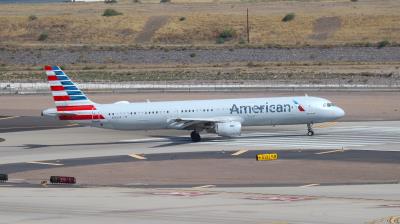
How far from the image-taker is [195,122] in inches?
3120

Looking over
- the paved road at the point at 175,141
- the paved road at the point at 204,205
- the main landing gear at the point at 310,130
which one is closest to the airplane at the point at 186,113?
the main landing gear at the point at 310,130

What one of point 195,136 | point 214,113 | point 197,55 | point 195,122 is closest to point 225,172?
point 195,122

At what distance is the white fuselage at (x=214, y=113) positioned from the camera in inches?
3150

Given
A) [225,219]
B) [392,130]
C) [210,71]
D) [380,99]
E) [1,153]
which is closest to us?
[225,219]

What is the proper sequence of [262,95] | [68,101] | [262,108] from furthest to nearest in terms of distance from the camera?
[262,95]
[262,108]
[68,101]

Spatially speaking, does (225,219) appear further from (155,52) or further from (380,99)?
(155,52)

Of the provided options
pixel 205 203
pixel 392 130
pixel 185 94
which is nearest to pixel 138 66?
pixel 185 94

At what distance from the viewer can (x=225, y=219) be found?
41250 millimetres

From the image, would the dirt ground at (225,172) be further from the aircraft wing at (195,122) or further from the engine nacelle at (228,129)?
the aircraft wing at (195,122)

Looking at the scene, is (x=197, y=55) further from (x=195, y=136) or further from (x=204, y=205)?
(x=204, y=205)

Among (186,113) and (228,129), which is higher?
(186,113)

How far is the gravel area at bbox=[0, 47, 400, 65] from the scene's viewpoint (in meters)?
175

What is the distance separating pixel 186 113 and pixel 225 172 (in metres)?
18.5

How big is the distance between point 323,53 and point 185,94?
61.0 metres
